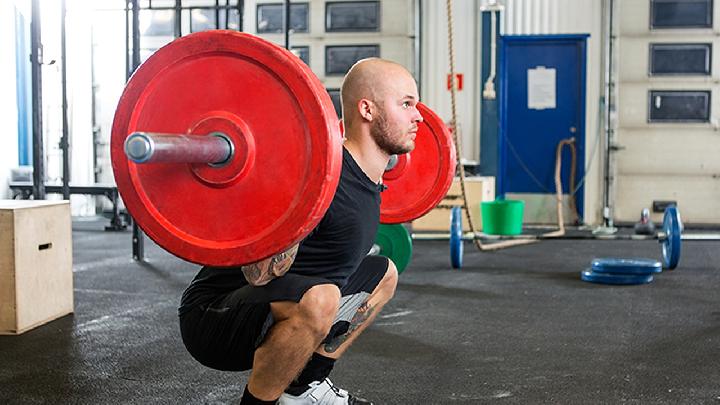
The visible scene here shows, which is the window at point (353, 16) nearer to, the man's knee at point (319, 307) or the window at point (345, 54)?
the window at point (345, 54)

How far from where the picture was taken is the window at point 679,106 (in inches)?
260

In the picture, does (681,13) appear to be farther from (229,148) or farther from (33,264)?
(229,148)

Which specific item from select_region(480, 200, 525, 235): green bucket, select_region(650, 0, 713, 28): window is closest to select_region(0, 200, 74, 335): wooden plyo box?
select_region(480, 200, 525, 235): green bucket

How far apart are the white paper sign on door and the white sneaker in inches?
211

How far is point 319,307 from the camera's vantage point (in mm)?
1487

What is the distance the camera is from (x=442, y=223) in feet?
20.5

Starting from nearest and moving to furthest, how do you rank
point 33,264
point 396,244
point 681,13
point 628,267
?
point 33,264 < point 396,244 < point 628,267 < point 681,13

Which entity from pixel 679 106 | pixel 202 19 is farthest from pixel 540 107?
pixel 202 19

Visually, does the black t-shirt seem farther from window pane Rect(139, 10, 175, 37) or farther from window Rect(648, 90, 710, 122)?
window pane Rect(139, 10, 175, 37)

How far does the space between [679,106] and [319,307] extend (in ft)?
19.5

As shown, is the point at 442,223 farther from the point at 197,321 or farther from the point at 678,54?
the point at 197,321

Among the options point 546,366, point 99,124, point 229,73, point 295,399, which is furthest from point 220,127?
point 99,124

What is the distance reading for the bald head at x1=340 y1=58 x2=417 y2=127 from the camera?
5.20 feet

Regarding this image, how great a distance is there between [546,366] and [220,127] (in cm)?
152
